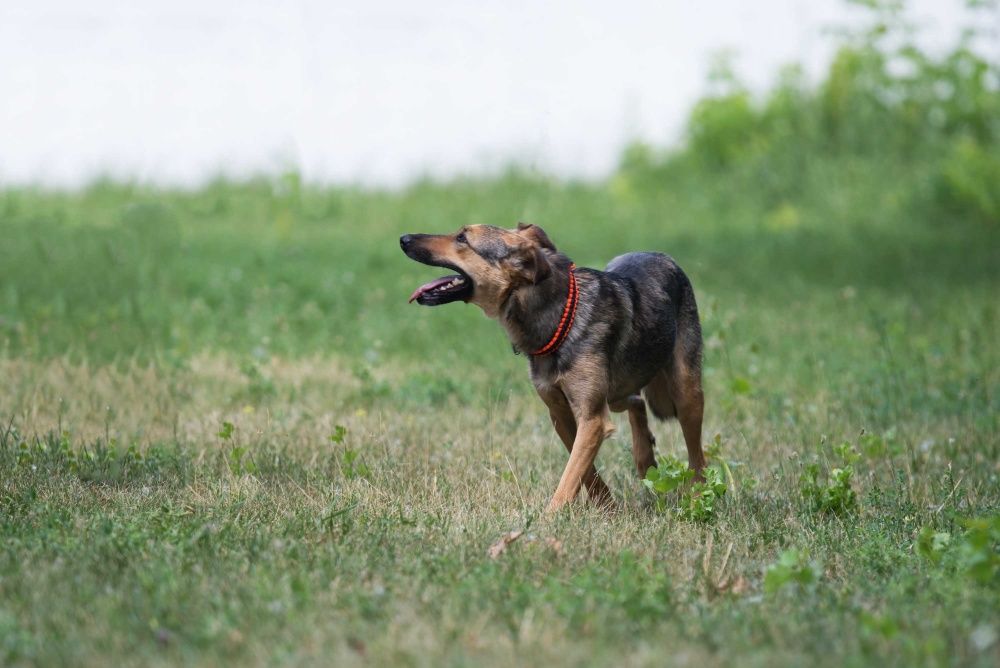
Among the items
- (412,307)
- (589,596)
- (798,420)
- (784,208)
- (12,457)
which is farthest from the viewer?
(784,208)

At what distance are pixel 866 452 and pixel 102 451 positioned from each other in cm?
Answer: 437

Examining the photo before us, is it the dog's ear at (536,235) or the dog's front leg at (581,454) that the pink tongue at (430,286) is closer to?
the dog's ear at (536,235)

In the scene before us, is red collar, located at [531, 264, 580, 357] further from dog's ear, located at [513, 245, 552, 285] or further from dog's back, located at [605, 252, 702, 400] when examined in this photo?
dog's back, located at [605, 252, 702, 400]

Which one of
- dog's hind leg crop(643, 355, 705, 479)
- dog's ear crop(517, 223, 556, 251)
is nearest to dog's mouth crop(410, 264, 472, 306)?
dog's ear crop(517, 223, 556, 251)

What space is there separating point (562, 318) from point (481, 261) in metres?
0.49

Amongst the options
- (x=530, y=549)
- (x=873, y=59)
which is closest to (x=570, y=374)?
(x=530, y=549)

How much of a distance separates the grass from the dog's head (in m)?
1.06

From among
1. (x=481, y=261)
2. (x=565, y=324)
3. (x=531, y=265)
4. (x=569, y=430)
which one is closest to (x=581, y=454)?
(x=569, y=430)

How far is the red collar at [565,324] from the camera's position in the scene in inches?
247

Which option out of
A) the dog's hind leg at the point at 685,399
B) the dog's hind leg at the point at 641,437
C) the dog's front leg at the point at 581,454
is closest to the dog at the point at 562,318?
the dog's front leg at the point at 581,454

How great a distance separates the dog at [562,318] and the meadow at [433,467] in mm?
409

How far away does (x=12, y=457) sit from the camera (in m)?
6.70

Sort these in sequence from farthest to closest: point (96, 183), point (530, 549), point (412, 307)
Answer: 1. point (96, 183)
2. point (412, 307)
3. point (530, 549)

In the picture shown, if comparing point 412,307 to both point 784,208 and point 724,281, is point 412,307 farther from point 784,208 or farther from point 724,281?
point 784,208
